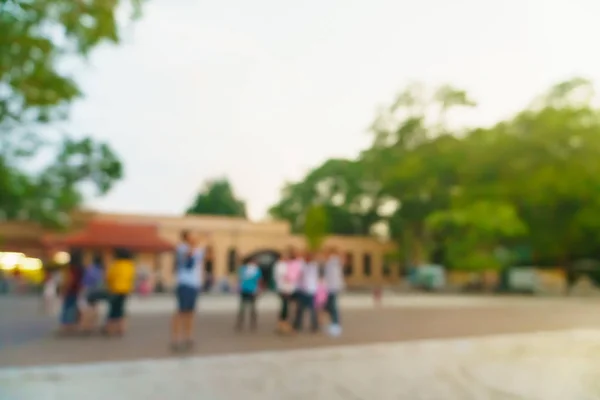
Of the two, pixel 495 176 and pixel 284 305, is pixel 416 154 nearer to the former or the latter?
pixel 495 176

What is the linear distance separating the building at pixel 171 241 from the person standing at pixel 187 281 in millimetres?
21133

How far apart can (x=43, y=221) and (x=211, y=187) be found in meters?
46.4

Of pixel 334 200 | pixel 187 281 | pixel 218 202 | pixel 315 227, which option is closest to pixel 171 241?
pixel 315 227

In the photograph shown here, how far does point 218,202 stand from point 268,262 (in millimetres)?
34996

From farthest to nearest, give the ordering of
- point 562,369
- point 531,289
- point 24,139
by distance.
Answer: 1. point 531,289
2. point 24,139
3. point 562,369

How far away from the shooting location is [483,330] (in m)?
13.1

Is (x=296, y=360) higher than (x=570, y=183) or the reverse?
the reverse

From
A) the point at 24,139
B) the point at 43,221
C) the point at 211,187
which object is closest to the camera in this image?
the point at 24,139

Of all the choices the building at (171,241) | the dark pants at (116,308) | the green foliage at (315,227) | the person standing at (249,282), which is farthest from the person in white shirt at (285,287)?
the green foliage at (315,227)

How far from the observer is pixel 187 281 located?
29.3 feet

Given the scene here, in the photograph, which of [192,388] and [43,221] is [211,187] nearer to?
[43,221]

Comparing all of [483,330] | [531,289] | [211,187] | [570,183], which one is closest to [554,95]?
[570,183]

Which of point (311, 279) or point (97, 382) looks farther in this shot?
point (311, 279)

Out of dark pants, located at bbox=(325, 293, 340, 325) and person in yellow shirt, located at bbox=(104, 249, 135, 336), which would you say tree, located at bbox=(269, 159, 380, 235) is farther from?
person in yellow shirt, located at bbox=(104, 249, 135, 336)
